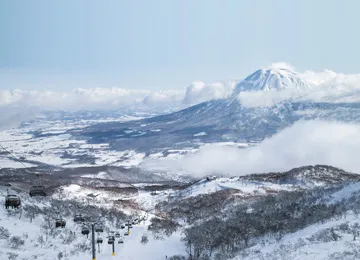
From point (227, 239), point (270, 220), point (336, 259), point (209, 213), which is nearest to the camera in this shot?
point (336, 259)

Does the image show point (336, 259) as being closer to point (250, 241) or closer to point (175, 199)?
A: point (250, 241)

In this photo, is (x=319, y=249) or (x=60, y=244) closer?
(x=319, y=249)

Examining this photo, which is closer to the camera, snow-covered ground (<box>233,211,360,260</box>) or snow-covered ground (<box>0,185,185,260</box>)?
snow-covered ground (<box>233,211,360,260</box>)

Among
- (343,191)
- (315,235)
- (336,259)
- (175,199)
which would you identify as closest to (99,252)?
(315,235)

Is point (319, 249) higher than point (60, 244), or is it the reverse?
point (319, 249)

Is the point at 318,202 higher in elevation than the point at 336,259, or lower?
lower

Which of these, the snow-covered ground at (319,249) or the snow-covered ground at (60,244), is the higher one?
the snow-covered ground at (319,249)

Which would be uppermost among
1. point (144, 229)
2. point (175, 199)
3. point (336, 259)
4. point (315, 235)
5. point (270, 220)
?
point (336, 259)

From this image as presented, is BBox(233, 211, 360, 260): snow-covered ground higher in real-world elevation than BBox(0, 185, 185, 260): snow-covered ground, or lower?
higher

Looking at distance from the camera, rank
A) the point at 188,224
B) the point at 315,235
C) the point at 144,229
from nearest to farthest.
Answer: the point at 315,235
the point at 144,229
the point at 188,224

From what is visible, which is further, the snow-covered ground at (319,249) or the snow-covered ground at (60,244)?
the snow-covered ground at (60,244)

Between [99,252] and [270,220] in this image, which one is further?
[270,220]
